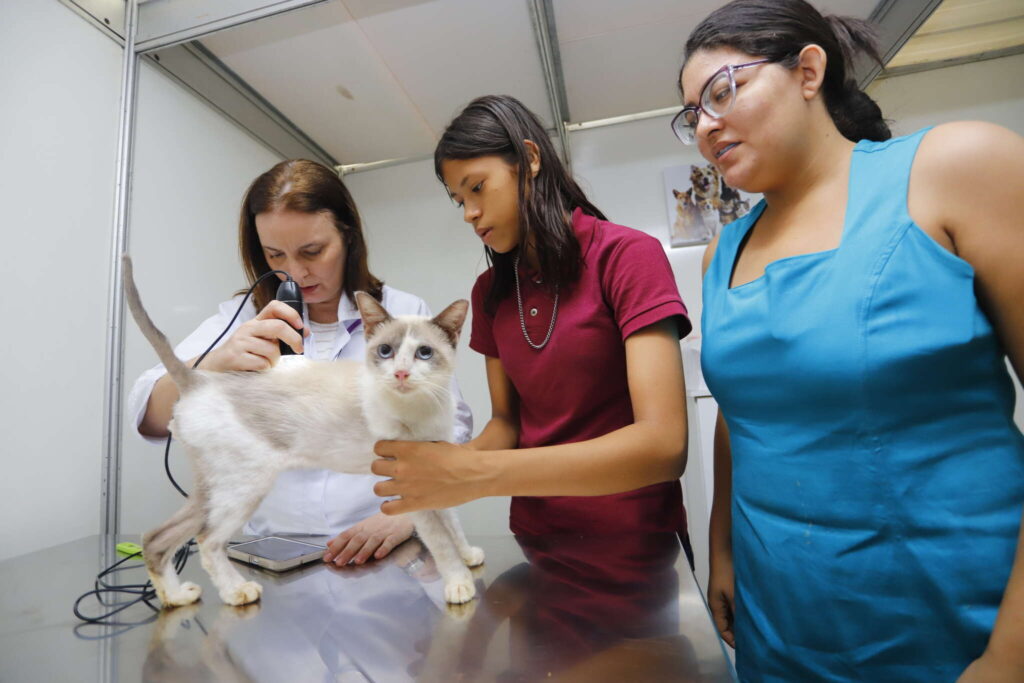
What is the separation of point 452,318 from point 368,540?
522mm

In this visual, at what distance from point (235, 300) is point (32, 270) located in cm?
61

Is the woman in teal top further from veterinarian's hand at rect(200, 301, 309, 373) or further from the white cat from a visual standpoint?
veterinarian's hand at rect(200, 301, 309, 373)

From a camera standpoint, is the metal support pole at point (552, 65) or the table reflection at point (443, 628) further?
the metal support pole at point (552, 65)

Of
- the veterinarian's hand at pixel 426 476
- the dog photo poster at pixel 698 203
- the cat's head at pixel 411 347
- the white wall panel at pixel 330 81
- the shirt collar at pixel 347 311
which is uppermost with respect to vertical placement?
the white wall panel at pixel 330 81

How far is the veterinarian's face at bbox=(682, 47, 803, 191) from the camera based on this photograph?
0.79 metres

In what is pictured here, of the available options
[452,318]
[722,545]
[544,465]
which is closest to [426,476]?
[544,465]

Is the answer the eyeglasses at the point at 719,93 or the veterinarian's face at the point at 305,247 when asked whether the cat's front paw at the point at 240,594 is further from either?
the eyeglasses at the point at 719,93

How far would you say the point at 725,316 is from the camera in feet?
2.90

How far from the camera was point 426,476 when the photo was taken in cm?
83

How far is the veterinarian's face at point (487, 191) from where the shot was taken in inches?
41.3

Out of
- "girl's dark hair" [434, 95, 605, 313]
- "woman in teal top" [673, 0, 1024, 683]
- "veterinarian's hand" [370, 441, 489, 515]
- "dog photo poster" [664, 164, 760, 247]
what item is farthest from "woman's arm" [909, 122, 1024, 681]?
"dog photo poster" [664, 164, 760, 247]

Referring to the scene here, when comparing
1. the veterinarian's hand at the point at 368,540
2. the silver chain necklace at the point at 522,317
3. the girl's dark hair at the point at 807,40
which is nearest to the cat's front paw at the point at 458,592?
the veterinarian's hand at the point at 368,540

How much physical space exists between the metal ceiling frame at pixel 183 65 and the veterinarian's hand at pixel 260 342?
91 cm

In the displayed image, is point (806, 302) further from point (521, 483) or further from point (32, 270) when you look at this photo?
point (32, 270)
